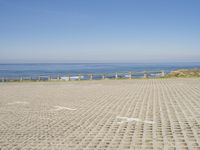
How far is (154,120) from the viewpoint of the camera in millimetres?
7340

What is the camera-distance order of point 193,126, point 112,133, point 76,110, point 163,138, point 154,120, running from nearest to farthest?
1. point 163,138
2. point 112,133
3. point 193,126
4. point 154,120
5. point 76,110

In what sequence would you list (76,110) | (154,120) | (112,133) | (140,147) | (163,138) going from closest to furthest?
(140,147), (163,138), (112,133), (154,120), (76,110)

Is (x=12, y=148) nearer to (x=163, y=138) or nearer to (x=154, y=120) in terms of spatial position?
(x=163, y=138)

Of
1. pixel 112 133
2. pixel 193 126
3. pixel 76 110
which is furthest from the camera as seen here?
pixel 76 110

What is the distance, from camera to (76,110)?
967 centimetres

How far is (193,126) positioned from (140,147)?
7.28ft

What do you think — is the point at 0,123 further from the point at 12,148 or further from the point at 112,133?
the point at 112,133

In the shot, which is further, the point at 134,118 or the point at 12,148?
the point at 134,118

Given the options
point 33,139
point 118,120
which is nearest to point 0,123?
point 33,139

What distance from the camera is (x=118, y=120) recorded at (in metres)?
7.57

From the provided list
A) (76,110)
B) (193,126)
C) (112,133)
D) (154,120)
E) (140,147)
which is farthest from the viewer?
(76,110)

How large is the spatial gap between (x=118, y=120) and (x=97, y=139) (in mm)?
1992

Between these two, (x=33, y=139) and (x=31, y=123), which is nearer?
(x=33, y=139)

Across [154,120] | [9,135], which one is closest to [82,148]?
[9,135]
